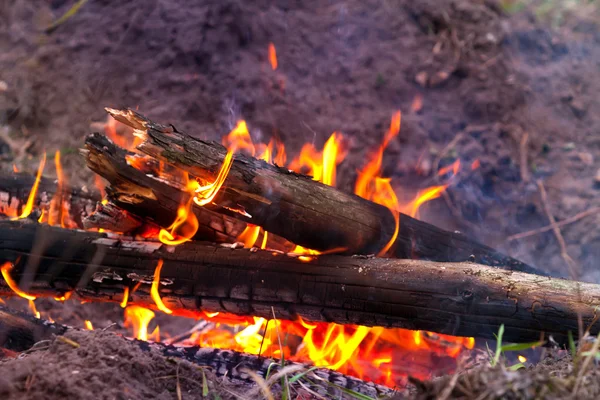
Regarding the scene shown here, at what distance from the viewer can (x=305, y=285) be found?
8.22 feet

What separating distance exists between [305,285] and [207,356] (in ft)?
1.94

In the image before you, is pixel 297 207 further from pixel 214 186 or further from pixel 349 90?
pixel 349 90

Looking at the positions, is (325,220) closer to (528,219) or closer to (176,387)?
(176,387)

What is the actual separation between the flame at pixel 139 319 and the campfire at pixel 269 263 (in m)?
0.44

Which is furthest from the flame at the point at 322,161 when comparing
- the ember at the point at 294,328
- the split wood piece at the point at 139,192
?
the split wood piece at the point at 139,192

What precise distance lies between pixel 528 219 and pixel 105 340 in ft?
12.8

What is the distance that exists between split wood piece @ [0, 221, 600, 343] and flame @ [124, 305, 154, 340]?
1.49ft

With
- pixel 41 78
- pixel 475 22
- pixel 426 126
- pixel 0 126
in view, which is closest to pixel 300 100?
pixel 426 126

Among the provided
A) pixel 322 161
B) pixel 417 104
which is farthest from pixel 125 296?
pixel 417 104

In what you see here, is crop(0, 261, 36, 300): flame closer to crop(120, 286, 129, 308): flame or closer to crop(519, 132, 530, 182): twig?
crop(120, 286, 129, 308): flame

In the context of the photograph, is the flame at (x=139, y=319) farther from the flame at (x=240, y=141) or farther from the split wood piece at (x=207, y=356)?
the flame at (x=240, y=141)

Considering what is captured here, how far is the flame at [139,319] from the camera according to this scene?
315cm

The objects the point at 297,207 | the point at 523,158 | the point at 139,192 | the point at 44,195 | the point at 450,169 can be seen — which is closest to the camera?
the point at 297,207

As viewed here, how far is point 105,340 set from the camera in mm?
1892
